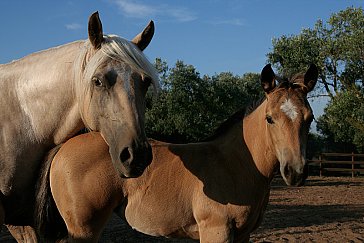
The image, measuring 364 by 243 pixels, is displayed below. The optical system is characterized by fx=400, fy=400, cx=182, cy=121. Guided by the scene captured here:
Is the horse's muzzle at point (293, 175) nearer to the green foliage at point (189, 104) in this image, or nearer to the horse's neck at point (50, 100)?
the horse's neck at point (50, 100)

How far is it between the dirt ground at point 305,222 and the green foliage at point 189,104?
326 inches

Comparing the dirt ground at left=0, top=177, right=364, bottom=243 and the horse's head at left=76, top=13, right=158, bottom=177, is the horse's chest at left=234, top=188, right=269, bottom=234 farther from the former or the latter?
the dirt ground at left=0, top=177, right=364, bottom=243

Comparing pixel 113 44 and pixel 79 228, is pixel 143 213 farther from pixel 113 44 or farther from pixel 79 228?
pixel 113 44

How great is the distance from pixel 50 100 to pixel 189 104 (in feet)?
65.8

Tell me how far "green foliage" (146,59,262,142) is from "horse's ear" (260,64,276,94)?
54.1ft

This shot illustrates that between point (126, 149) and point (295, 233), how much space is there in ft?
20.5

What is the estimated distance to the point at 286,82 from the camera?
3.65 metres

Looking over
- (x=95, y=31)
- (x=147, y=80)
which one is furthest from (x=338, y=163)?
(x=95, y=31)

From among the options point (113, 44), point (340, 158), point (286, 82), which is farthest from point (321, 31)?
point (113, 44)

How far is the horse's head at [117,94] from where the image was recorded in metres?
2.28

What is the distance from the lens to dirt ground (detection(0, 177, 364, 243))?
23.6ft

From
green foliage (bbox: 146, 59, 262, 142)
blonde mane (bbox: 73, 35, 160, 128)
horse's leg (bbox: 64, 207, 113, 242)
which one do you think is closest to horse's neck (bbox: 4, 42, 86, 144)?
blonde mane (bbox: 73, 35, 160, 128)

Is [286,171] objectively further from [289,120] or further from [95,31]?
[95,31]

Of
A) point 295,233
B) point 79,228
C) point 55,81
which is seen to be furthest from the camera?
point 295,233
